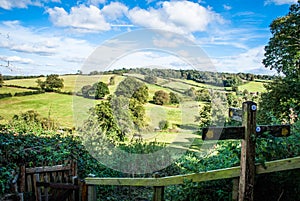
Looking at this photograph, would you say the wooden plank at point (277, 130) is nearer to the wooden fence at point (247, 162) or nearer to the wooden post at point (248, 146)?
the wooden fence at point (247, 162)

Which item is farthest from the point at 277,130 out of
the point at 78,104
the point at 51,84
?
the point at 51,84

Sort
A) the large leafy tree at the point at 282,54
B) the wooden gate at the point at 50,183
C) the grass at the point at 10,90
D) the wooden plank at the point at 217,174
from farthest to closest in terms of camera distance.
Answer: the large leafy tree at the point at 282,54 < the grass at the point at 10,90 < the wooden gate at the point at 50,183 < the wooden plank at the point at 217,174

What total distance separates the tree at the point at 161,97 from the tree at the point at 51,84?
1975 millimetres

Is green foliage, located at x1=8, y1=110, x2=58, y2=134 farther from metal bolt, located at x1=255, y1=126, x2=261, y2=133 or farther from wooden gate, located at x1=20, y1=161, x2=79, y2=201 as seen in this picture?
metal bolt, located at x1=255, y1=126, x2=261, y2=133

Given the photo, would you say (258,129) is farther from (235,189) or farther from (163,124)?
(163,124)

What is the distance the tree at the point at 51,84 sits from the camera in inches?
211

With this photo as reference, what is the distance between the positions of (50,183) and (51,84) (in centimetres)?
284

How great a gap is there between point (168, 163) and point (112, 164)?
99cm

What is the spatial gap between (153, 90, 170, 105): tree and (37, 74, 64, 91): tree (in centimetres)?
198

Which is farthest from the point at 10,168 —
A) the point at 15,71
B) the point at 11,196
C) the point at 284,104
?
the point at 284,104

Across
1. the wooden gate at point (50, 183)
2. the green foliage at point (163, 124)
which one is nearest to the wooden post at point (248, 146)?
the wooden gate at point (50, 183)

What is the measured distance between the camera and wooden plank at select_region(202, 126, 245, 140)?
196cm

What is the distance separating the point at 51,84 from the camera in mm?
5371

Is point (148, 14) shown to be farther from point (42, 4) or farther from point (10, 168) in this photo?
point (10, 168)
